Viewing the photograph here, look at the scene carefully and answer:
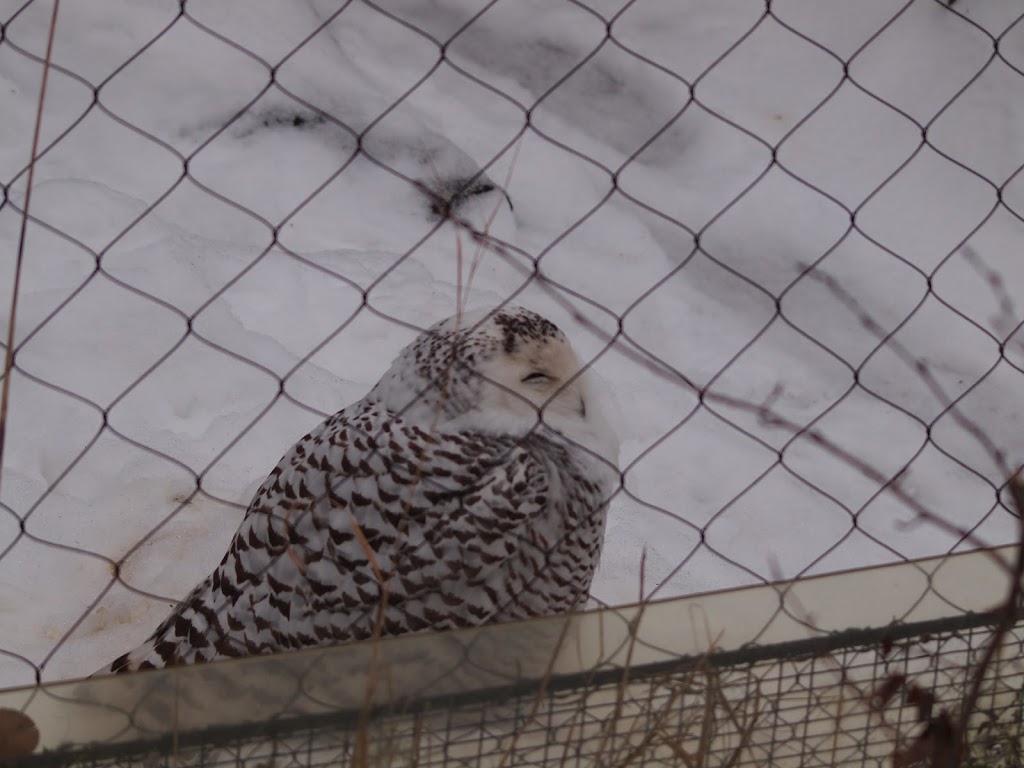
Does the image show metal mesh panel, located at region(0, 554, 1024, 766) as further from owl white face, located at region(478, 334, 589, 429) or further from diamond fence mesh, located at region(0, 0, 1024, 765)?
diamond fence mesh, located at region(0, 0, 1024, 765)

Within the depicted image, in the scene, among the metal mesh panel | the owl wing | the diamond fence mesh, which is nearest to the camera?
the metal mesh panel

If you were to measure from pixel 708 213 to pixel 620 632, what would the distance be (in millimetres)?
1924

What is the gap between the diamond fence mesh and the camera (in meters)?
2.58

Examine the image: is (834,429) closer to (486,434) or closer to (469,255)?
(469,255)

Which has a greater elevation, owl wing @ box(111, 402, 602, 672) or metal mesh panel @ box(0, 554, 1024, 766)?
metal mesh panel @ box(0, 554, 1024, 766)

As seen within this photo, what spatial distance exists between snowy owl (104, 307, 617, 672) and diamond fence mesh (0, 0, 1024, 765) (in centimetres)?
45

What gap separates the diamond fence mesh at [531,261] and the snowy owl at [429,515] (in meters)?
0.45

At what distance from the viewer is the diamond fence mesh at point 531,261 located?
8.48 feet

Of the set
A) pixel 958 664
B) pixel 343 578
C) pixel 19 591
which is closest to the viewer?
pixel 958 664

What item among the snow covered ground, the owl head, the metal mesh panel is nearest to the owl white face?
the owl head

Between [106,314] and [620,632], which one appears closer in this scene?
[620,632]

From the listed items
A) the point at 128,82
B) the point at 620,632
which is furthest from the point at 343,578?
the point at 128,82

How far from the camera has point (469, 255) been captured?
3121 mm

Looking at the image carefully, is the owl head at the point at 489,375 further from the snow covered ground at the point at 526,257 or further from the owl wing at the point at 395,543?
the snow covered ground at the point at 526,257
